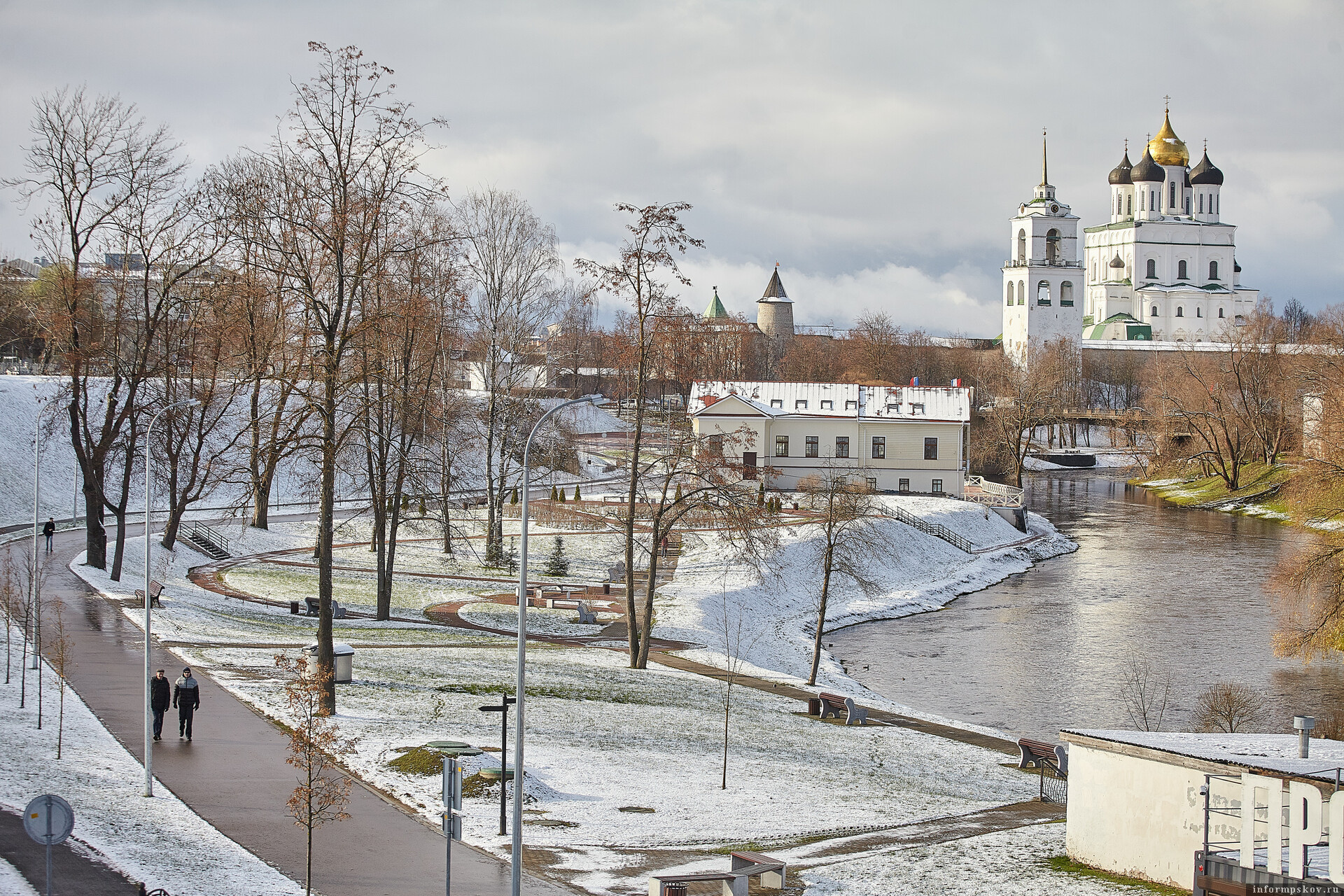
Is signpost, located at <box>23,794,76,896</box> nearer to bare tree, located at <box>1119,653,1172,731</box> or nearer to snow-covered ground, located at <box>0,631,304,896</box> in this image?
snow-covered ground, located at <box>0,631,304,896</box>

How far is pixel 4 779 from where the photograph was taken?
17891mm

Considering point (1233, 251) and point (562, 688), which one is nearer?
point (562, 688)

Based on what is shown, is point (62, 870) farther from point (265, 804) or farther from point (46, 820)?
point (265, 804)

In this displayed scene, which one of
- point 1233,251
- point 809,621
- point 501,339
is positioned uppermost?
point 1233,251

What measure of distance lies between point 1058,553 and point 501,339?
109ft

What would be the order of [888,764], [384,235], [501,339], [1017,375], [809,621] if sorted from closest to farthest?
[888,764] → [384,235] → [809,621] → [501,339] → [1017,375]

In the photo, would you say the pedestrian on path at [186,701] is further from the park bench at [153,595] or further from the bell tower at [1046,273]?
the bell tower at [1046,273]

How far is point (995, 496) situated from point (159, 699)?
60.1 meters

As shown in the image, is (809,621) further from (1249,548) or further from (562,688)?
(1249,548)

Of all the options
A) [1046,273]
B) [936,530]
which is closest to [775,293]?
[1046,273]

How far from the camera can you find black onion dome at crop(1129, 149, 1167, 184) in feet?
588

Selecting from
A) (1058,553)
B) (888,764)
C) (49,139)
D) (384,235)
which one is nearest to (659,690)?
(888,764)

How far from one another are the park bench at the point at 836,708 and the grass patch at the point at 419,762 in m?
11.2

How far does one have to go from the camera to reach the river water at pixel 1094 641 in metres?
33.8
